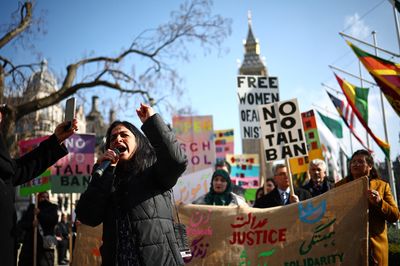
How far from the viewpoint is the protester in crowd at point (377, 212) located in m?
3.75

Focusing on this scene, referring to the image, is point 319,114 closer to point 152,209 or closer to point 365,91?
point 365,91

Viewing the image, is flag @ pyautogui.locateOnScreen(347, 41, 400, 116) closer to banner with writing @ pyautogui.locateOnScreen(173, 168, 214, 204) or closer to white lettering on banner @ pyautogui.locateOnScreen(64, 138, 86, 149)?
banner with writing @ pyautogui.locateOnScreen(173, 168, 214, 204)

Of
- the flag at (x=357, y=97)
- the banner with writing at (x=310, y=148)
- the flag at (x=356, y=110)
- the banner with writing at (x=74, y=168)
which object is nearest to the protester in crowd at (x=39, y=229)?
the banner with writing at (x=74, y=168)

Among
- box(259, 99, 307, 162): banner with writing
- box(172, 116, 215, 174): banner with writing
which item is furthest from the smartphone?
box(172, 116, 215, 174): banner with writing

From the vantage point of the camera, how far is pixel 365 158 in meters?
4.18

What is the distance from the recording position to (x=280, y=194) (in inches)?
208

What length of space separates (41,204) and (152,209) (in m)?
5.47

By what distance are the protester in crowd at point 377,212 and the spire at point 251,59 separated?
74.6 metres

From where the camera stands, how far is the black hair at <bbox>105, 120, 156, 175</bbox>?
2.50 metres

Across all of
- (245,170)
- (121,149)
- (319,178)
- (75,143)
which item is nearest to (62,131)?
(121,149)

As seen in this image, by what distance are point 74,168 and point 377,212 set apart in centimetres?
711

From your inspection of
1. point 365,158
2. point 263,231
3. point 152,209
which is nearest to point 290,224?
point 263,231

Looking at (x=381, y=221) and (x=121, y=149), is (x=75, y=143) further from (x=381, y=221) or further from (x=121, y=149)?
(x=121, y=149)

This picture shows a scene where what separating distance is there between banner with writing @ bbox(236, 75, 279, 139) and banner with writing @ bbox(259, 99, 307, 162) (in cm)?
163
